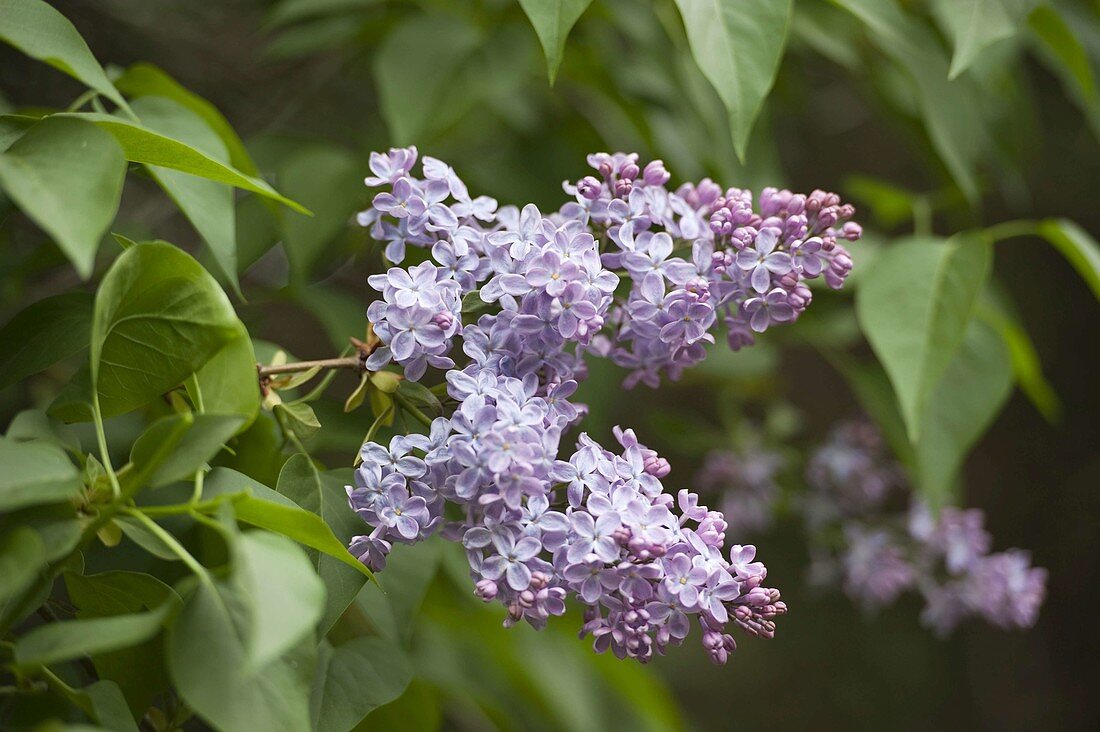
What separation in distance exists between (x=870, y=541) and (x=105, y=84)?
1066 mm

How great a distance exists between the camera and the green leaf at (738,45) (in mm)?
692

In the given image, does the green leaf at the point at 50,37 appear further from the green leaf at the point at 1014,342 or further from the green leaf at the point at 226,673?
the green leaf at the point at 1014,342

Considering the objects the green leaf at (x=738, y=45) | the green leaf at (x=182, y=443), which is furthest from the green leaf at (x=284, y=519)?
the green leaf at (x=738, y=45)

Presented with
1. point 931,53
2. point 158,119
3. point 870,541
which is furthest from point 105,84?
point 870,541

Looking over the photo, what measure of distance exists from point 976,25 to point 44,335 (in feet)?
2.65

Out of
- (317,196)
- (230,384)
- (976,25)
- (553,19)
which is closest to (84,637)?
(230,384)

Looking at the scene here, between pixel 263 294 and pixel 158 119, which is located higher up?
pixel 158 119

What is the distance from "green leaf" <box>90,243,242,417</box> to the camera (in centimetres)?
53

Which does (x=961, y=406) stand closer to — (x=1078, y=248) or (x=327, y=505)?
(x=1078, y=248)

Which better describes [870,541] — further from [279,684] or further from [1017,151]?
[279,684]

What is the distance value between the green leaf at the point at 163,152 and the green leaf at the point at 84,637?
27 cm

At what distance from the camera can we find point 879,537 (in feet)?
4.15

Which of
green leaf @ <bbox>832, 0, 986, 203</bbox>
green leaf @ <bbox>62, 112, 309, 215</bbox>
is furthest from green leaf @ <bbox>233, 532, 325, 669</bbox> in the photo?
green leaf @ <bbox>832, 0, 986, 203</bbox>

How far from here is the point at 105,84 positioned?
2.06 feet
